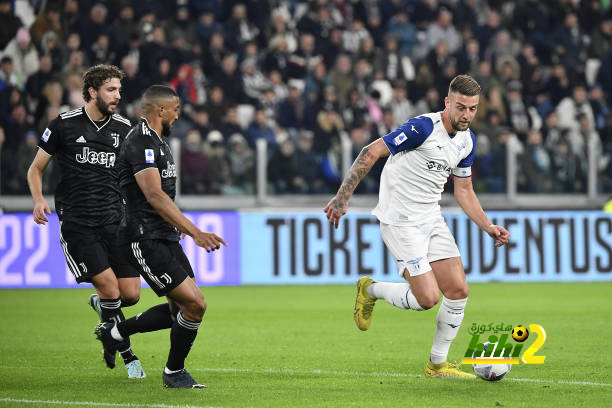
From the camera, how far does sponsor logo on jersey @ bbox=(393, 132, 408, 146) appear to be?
7891 millimetres

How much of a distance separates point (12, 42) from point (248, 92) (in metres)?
4.09

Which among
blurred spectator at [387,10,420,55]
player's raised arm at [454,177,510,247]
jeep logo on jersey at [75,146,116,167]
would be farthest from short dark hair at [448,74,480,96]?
blurred spectator at [387,10,420,55]

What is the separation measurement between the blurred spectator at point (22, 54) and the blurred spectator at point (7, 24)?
0.10 m

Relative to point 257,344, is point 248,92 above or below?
above

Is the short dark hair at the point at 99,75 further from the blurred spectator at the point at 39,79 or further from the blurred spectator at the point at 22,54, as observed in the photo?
the blurred spectator at the point at 22,54

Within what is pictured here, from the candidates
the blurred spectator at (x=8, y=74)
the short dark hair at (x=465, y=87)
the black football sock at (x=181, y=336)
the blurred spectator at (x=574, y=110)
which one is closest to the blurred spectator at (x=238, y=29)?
the blurred spectator at (x=8, y=74)

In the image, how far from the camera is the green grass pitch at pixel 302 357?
7.03 meters

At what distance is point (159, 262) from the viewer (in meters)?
7.30

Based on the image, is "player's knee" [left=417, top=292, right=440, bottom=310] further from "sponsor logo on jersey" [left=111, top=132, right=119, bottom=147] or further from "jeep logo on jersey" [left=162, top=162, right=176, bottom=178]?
"sponsor logo on jersey" [left=111, top=132, right=119, bottom=147]

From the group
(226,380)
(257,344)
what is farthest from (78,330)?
(226,380)

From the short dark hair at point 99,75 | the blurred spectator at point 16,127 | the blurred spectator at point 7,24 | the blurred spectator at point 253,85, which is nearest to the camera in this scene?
the short dark hair at point 99,75

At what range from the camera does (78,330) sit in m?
11.7

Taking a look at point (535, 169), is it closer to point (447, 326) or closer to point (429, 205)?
point (429, 205)

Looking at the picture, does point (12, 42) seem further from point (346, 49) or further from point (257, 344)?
point (257, 344)
